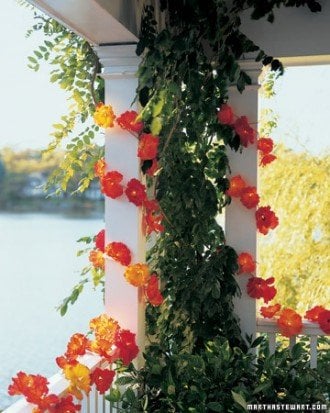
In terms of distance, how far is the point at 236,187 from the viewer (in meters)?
2.94

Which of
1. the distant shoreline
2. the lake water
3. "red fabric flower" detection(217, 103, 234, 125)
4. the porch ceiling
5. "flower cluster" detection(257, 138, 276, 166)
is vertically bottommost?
the lake water

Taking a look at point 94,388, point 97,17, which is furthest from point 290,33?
point 94,388

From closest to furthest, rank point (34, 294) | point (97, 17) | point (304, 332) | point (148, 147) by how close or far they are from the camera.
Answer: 1. point (97, 17)
2. point (148, 147)
3. point (304, 332)
4. point (34, 294)

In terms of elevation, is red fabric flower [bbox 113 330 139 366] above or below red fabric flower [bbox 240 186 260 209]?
below

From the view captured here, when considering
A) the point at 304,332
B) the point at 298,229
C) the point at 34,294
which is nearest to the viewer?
the point at 304,332

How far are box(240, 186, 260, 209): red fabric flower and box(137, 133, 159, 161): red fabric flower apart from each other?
0.60 meters

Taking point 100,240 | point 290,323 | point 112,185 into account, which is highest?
point 112,185

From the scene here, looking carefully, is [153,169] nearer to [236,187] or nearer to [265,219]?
[236,187]

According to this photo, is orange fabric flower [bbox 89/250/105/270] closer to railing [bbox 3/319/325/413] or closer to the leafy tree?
railing [bbox 3/319/325/413]

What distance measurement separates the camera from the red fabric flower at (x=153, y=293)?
260cm

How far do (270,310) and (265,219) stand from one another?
1.39 feet

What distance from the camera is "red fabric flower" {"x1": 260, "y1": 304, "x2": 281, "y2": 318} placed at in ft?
9.85

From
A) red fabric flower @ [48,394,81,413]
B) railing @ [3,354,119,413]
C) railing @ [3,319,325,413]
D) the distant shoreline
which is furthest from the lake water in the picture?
Result: red fabric flower @ [48,394,81,413]

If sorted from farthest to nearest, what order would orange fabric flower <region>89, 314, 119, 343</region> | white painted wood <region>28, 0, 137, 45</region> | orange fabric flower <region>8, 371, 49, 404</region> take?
orange fabric flower <region>89, 314, 119, 343</region>, white painted wood <region>28, 0, 137, 45</region>, orange fabric flower <region>8, 371, 49, 404</region>
